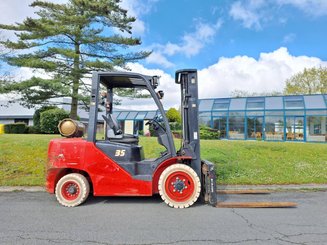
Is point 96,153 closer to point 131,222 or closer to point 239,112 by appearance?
point 131,222

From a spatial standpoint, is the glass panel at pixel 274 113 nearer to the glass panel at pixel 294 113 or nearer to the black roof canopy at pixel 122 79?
the glass panel at pixel 294 113

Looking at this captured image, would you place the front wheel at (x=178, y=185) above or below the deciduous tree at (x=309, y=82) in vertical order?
below

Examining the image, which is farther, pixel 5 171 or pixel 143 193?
pixel 5 171

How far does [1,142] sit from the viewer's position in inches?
468

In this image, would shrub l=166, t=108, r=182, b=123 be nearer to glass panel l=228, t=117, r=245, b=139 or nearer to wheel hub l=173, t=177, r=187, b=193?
glass panel l=228, t=117, r=245, b=139

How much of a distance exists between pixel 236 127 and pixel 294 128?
5.18 metres

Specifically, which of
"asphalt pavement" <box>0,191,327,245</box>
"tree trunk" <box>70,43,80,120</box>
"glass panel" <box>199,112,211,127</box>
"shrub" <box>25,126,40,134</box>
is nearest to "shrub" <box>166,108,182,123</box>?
"glass panel" <box>199,112,211,127</box>

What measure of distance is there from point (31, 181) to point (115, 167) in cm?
357

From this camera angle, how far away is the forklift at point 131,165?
591cm

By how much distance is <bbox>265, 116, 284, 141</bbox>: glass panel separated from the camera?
26.6m

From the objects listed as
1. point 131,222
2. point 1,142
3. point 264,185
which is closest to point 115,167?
point 131,222

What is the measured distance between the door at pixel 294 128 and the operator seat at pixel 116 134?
23250 millimetres

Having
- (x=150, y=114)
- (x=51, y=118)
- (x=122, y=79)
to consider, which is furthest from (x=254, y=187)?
(x=150, y=114)

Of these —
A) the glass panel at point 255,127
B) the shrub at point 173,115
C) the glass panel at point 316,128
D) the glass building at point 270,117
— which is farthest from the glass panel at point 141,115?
the glass panel at point 316,128
